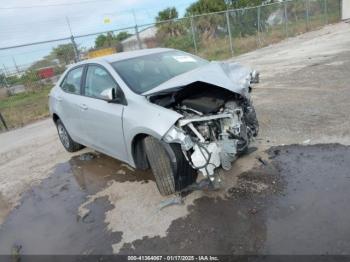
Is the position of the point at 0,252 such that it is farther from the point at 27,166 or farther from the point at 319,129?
the point at 319,129

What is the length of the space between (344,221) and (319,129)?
2.44 meters

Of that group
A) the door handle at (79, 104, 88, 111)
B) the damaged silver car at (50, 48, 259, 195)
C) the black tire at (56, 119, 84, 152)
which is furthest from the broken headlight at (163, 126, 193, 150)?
the black tire at (56, 119, 84, 152)

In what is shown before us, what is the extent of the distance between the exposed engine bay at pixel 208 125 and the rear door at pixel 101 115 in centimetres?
73

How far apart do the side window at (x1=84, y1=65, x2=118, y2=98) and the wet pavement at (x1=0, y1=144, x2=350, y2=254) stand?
1.33m

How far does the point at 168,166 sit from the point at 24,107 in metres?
13.1

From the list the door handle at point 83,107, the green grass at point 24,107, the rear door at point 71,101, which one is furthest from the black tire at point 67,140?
the green grass at point 24,107

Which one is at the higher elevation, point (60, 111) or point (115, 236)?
point (60, 111)

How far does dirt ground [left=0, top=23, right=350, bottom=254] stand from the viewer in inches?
134

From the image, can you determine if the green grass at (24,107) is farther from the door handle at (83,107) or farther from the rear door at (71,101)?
the door handle at (83,107)

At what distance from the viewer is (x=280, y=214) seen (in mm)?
3607

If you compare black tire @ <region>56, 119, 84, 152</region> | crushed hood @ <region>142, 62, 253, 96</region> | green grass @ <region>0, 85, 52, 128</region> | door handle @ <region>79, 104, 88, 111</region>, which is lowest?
green grass @ <region>0, 85, 52, 128</region>

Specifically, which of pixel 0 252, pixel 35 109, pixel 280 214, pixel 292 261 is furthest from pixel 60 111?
pixel 35 109

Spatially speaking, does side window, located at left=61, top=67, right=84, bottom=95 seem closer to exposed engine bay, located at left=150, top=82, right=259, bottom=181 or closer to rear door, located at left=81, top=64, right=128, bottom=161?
rear door, located at left=81, top=64, right=128, bottom=161

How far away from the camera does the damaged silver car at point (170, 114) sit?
3.98 metres
